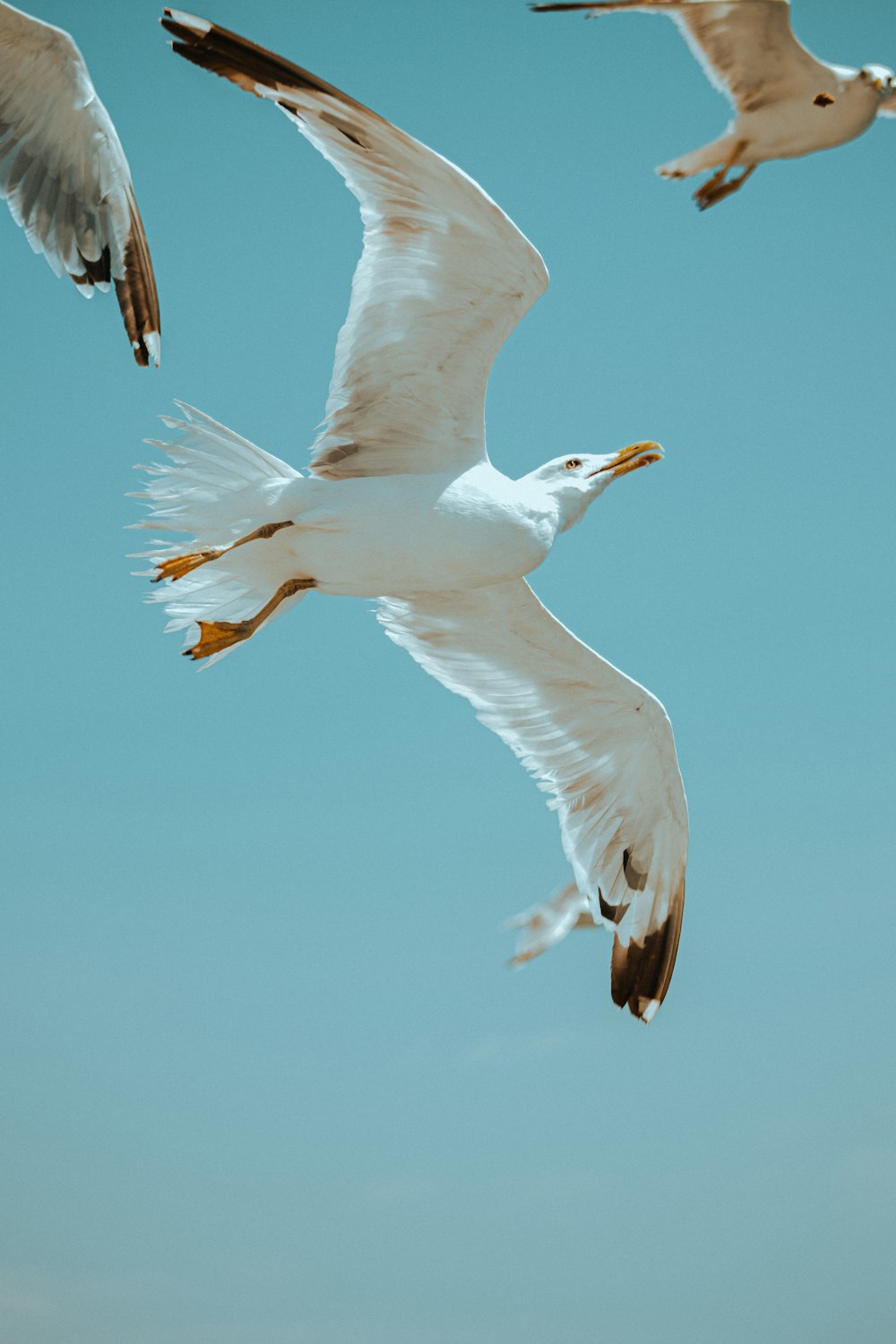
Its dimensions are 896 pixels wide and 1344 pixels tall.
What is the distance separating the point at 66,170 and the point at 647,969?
170 inches

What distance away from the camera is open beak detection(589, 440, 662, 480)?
19.9ft

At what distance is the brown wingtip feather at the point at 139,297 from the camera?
6602 millimetres

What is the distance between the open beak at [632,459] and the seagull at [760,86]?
4.48 ft

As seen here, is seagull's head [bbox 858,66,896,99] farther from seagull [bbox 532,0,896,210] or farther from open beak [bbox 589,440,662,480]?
open beak [bbox 589,440,662,480]

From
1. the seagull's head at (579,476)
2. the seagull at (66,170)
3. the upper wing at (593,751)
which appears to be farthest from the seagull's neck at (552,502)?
the seagull at (66,170)

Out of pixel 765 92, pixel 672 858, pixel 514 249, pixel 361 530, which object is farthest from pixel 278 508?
pixel 765 92

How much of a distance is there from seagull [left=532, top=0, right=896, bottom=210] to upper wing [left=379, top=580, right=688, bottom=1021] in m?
2.07

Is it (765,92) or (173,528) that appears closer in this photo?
(173,528)

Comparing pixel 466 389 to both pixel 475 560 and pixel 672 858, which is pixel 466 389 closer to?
pixel 475 560

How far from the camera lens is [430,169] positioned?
509 cm

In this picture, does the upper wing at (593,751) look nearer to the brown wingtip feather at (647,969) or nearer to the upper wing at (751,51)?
the brown wingtip feather at (647,969)

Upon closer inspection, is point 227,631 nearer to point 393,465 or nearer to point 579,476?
point 393,465

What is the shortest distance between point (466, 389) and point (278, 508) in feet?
2.58

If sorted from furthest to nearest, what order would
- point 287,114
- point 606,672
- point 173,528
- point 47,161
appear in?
point 47,161 < point 606,672 < point 173,528 < point 287,114
